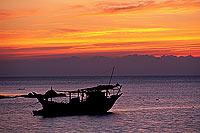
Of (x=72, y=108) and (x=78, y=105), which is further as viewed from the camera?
(x=78, y=105)

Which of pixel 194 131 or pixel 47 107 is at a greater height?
pixel 47 107

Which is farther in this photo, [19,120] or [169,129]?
[19,120]

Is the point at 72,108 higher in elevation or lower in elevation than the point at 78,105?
lower

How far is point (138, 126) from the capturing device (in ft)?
126

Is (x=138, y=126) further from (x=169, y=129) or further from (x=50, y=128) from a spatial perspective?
(x=50, y=128)

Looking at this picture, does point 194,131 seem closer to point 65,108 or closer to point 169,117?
point 169,117

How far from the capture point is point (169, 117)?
45.3 meters

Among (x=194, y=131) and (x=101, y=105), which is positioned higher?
(x=101, y=105)

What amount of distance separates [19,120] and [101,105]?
11251 mm

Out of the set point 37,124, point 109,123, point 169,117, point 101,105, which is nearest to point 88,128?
point 109,123

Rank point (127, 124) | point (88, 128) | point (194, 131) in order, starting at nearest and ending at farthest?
point (194, 131), point (88, 128), point (127, 124)

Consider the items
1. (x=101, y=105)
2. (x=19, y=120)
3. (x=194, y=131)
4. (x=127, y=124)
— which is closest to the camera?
(x=194, y=131)

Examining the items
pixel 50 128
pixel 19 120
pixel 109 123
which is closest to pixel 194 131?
pixel 109 123

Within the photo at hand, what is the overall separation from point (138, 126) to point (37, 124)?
11.9 m
